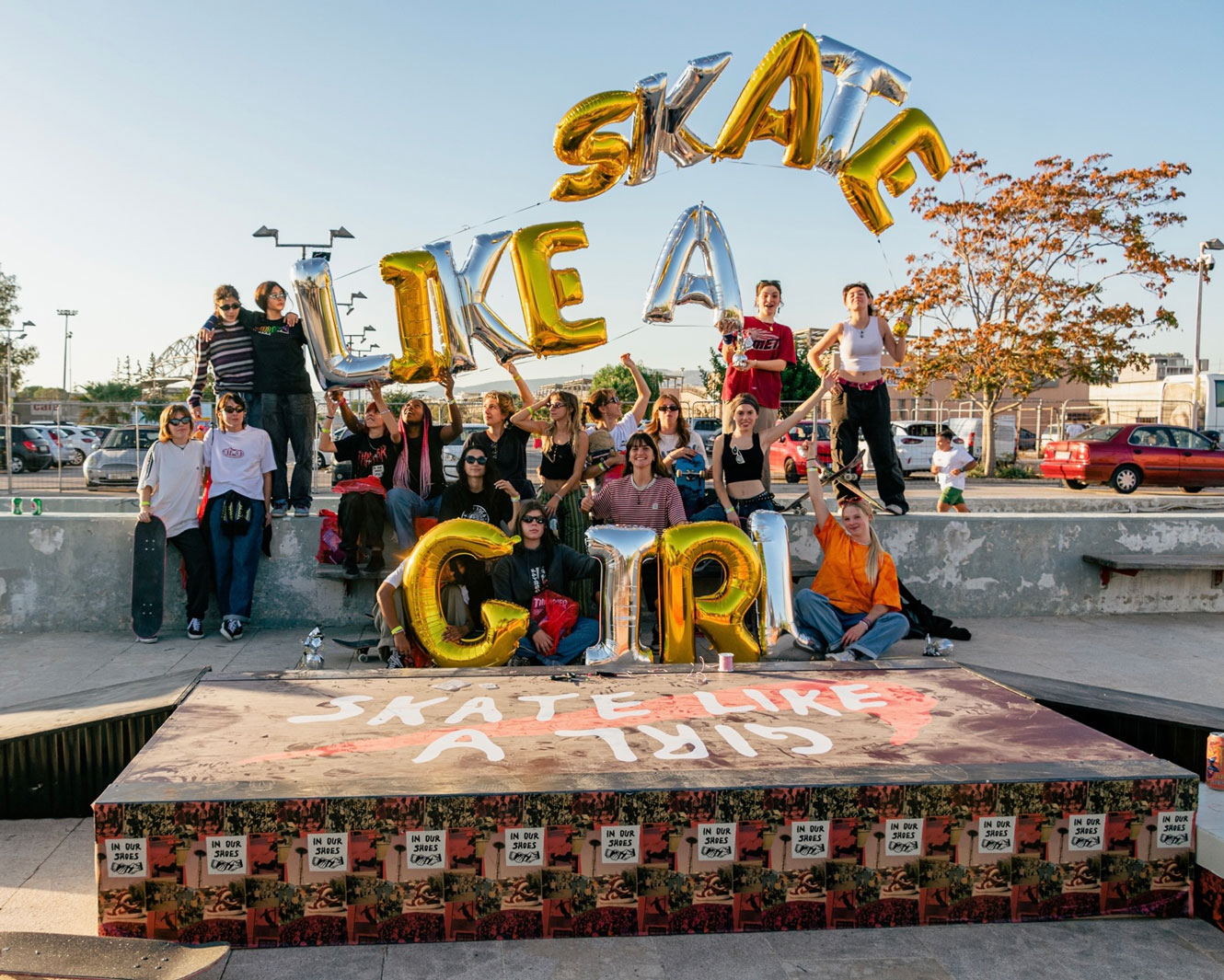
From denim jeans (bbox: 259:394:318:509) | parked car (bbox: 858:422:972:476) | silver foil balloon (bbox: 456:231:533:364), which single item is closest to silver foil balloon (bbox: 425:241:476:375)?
silver foil balloon (bbox: 456:231:533:364)

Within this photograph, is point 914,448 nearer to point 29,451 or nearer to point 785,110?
point 785,110

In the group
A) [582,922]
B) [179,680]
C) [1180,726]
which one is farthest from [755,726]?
[179,680]

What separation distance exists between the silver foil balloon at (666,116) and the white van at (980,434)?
2426 centimetres

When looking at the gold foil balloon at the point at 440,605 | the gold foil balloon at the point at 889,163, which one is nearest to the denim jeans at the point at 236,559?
the gold foil balloon at the point at 440,605

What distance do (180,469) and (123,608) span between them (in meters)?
1.25

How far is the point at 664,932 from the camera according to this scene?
325cm

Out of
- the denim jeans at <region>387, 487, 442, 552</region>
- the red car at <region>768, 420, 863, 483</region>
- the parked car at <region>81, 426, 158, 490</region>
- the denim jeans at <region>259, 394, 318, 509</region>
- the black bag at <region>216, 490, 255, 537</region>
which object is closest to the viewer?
the denim jeans at <region>387, 487, 442, 552</region>

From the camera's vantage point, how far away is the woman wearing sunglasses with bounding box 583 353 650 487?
7.51 m

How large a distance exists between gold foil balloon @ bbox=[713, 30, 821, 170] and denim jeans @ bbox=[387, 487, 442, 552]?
3634 mm

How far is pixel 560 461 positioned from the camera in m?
7.12

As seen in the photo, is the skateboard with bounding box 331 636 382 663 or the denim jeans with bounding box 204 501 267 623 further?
the denim jeans with bounding box 204 501 267 623

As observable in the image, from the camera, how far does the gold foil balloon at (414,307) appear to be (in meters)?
7.28

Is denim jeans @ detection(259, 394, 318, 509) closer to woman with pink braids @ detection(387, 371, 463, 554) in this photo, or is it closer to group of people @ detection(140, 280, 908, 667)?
group of people @ detection(140, 280, 908, 667)

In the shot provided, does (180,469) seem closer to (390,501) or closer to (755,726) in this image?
(390,501)
